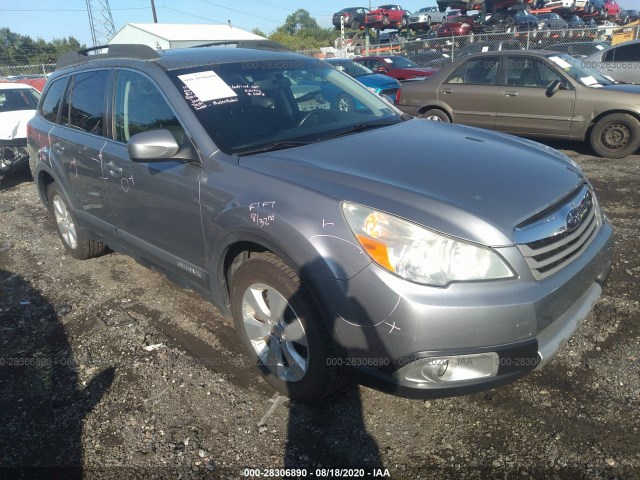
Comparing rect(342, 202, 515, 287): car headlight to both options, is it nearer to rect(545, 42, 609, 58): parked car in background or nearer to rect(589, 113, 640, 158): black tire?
rect(589, 113, 640, 158): black tire

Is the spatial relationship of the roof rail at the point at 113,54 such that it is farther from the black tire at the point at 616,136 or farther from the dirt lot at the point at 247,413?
the black tire at the point at 616,136

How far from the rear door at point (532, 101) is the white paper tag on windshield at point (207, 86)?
636 cm

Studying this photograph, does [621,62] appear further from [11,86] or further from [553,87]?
[11,86]

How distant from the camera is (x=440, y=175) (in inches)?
96.0

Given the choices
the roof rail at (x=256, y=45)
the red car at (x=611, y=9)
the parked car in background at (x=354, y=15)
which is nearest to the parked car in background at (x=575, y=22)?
the red car at (x=611, y=9)

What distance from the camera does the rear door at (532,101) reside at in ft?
25.3

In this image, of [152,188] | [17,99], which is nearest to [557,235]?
[152,188]

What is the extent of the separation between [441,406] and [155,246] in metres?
2.11

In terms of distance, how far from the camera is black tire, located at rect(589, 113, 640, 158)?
7.28m

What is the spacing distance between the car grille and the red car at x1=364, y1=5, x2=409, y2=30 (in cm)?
2841

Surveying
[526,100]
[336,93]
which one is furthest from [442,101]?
[336,93]

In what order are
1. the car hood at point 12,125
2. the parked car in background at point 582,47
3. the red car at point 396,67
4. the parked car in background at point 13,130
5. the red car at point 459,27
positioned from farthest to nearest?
the red car at point 459,27
the parked car in background at point 582,47
the red car at point 396,67
the car hood at point 12,125
the parked car in background at point 13,130

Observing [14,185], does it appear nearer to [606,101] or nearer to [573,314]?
[573,314]

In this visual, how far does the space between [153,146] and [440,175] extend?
1.57 meters
